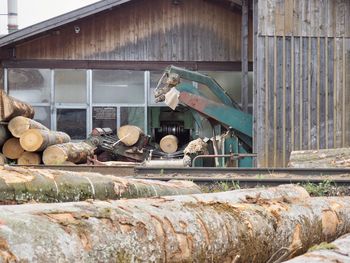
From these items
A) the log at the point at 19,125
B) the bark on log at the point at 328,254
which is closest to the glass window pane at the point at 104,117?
the log at the point at 19,125

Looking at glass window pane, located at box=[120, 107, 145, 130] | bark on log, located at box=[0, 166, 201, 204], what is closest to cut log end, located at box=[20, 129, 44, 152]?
glass window pane, located at box=[120, 107, 145, 130]

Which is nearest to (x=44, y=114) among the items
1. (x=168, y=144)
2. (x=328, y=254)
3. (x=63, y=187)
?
(x=168, y=144)

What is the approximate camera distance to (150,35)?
52.2 feet

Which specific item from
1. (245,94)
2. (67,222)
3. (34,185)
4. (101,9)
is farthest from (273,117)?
(67,222)

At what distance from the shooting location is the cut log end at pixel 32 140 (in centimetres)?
1168

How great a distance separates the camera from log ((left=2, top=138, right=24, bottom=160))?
39.3 ft

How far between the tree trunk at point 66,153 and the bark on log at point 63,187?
6214mm

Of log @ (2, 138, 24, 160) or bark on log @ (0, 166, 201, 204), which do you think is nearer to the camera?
bark on log @ (0, 166, 201, 204)

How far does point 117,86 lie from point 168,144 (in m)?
2.46

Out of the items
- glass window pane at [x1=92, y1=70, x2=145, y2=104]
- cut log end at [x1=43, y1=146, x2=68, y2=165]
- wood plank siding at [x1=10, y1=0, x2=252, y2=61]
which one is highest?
wood plank siding at [x1=10, y1=0, x2=252, y2=61]

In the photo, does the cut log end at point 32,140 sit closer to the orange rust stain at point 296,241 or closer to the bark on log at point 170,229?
the bark on log at point 170,229

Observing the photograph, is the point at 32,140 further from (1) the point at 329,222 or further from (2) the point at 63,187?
(1) the point at 329,222

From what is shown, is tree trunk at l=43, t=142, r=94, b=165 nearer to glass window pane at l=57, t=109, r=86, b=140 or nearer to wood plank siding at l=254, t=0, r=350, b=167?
glass window pane at l=57, t=109, r=86, b=140

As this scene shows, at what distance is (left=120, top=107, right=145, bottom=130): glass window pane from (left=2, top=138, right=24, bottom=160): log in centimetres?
431
